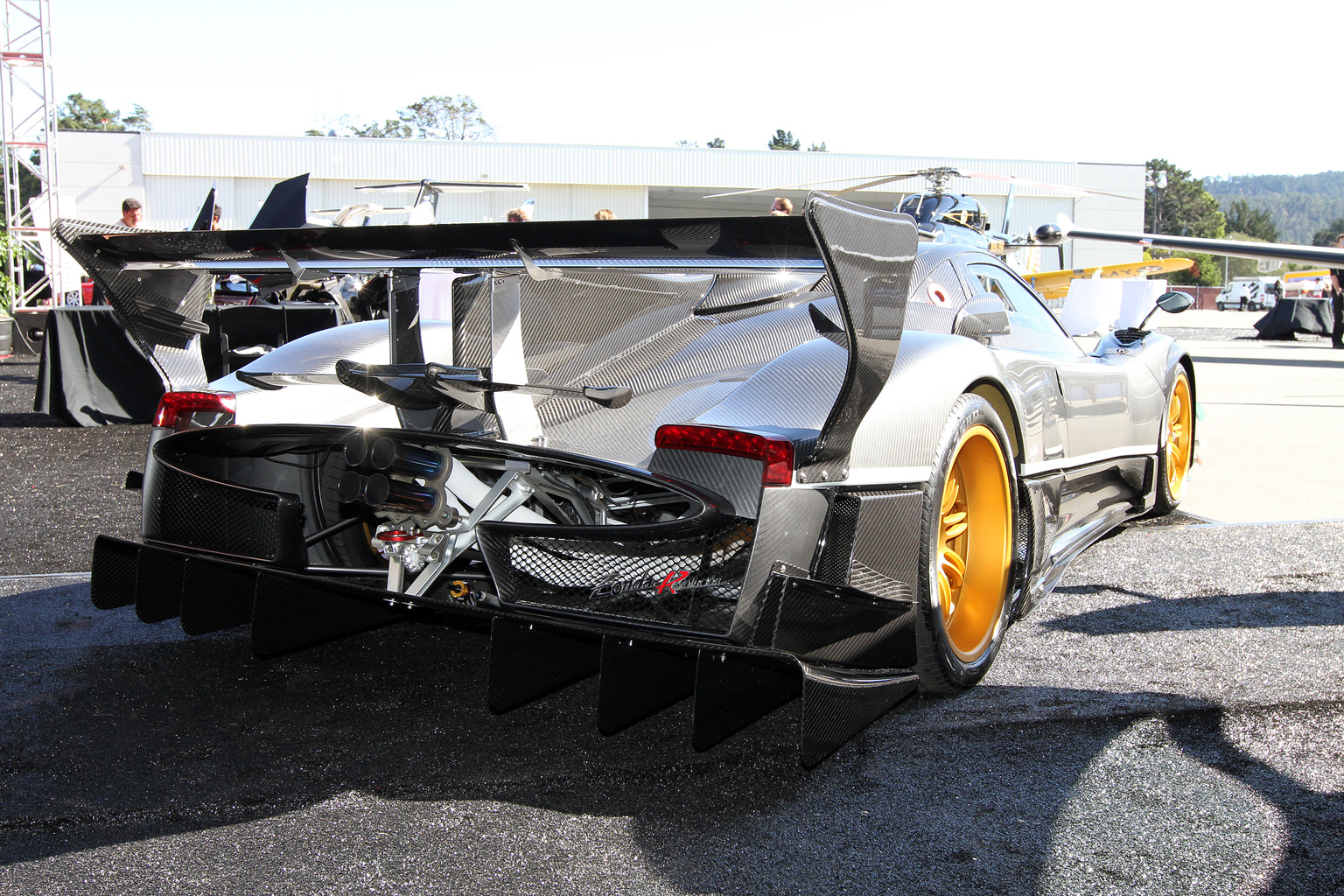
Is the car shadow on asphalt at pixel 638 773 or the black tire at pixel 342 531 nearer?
the car shadow on asphalt at pixel 638 773

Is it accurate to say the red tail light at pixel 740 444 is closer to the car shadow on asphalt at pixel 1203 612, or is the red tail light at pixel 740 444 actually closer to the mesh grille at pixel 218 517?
the mesh grille at pixel 218 517

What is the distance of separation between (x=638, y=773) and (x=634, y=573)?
1.60ft

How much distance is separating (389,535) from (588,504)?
19.6 inches

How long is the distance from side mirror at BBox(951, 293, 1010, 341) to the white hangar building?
35.7m

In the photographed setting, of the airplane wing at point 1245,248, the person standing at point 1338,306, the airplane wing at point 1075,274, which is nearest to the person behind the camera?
the airplane wing at point 1245,248

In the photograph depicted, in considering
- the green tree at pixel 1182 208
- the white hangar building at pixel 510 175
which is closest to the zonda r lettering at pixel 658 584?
the white hangar building at pixel 510 175

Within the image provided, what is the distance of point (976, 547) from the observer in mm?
2996

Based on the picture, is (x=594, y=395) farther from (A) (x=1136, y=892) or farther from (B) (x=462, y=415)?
(A) (x=1136, y=892)

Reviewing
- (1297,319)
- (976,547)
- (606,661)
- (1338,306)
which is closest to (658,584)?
(606,661)

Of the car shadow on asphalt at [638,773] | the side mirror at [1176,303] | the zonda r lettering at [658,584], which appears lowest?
the car shadow on asphalt at [638,773]

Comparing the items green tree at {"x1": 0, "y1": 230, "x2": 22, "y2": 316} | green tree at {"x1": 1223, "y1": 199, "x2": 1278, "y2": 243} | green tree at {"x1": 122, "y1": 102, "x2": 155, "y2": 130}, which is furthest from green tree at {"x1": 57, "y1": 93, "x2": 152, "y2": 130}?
green tree at {"x1": 1223, "y1": 199, "x2": 1278, "y2": 243}

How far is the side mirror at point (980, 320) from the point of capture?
10.3ft

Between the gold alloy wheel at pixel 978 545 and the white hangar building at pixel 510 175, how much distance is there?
3628 cm

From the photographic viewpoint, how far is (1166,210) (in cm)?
13712
